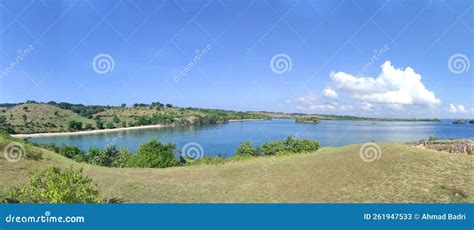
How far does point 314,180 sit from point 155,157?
21.5 meters

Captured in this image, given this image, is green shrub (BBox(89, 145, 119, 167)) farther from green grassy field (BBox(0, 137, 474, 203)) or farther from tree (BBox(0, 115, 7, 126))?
tree (BBox(0, 115, 7, 126))

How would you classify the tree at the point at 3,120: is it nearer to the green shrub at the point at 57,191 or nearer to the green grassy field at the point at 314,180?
the green grassy field at the point at 314,180

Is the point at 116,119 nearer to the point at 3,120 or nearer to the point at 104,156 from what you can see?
the point at 3,120

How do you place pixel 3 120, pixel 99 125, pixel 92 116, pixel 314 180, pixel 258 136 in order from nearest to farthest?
pixel 314 180 < pixel 3 120 < pixel 258 136 < pixel 99 125 < pixel 92 116

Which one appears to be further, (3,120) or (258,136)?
(258,136)

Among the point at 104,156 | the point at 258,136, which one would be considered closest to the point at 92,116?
the point at 258,136

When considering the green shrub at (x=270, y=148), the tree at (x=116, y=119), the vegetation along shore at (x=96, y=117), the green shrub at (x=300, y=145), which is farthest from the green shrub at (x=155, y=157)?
the tree at (x=116, y=119)

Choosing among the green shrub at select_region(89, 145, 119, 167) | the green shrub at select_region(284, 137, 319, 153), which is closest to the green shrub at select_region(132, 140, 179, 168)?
the green shrub at select_region(89, 145, 119, 167)

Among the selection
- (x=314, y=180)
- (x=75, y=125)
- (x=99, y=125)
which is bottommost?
(x=314, y=180)

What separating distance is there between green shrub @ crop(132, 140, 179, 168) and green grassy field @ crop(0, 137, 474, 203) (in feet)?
42.8

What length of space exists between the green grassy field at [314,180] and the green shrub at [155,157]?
13032 mm

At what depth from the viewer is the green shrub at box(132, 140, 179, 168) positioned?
32.2 m

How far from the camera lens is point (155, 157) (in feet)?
110
